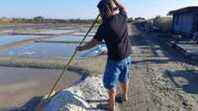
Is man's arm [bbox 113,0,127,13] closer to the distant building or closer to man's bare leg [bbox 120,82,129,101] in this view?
man's bare leg [bbox 120,82,129,101]

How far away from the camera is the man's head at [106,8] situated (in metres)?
4.94

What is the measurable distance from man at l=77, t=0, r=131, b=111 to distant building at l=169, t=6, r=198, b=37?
18.4 m

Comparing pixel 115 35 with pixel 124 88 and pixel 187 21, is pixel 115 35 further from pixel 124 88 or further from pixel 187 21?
pixel 187 21

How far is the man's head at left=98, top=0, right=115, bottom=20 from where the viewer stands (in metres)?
4.94

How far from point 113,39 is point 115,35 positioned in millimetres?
71

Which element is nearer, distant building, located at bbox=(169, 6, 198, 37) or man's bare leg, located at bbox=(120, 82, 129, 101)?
man's bare leg, located at bbox=(120, 82, 129, 101)

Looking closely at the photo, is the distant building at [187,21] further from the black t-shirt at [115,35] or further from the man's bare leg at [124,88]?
the black t-shirt at [115,35]

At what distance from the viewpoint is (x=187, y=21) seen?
25.2 m

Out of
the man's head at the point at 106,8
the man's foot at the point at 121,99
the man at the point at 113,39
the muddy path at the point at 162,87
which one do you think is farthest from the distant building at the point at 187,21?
the man's head at the point at 106,8

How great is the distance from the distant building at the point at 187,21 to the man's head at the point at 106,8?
18.8m

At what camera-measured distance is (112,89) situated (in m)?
5.27

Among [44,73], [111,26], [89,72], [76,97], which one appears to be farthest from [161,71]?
[111,26]

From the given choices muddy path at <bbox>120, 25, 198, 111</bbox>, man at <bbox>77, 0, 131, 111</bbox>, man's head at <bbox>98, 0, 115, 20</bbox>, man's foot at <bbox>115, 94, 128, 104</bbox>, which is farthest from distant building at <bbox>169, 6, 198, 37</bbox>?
man's head at <bbox>98, 0, 115, 20</bbox>

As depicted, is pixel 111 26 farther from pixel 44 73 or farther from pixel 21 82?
pixel 44 73
